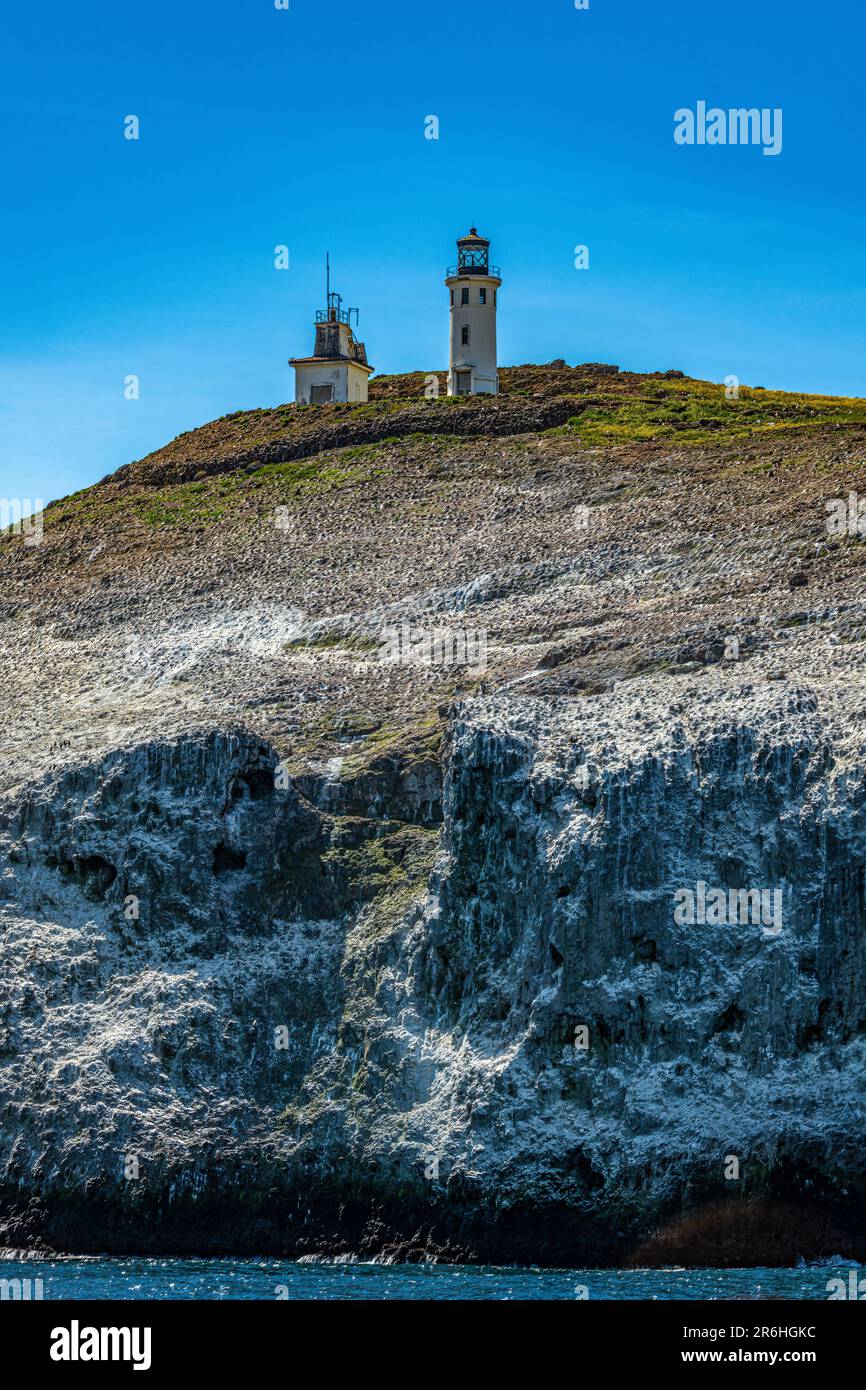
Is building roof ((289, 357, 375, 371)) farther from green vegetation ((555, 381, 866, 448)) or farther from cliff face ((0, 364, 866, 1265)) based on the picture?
cliff face ((0, 364, 866, 1265))

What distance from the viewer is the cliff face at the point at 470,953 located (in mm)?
51625

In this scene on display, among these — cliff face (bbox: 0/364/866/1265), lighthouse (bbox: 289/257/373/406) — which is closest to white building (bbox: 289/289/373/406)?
lighthouse (bbox: 289/257/373/406)

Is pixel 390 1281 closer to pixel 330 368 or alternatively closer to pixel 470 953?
pixel 470 953

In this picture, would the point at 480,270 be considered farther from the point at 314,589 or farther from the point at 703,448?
the point at 314,589

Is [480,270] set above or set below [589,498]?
above

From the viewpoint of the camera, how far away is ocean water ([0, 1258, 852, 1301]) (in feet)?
147

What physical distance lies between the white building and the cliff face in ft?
178

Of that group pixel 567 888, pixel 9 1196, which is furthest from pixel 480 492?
pixel 9 1196

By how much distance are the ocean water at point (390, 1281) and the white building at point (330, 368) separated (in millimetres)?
79130

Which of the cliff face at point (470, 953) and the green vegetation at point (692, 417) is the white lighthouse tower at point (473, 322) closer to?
the green vegetation at point (692, 417)

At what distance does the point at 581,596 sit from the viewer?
250 ft

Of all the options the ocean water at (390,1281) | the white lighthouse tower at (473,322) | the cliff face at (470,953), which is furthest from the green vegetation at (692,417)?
the ocean water at (390,1281)

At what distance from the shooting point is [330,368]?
124 m

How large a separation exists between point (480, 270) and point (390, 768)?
186 feet
